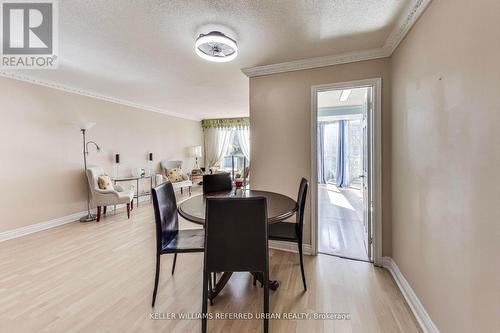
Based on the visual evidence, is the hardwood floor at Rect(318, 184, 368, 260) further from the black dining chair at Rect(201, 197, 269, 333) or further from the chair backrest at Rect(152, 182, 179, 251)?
the chair backrest at Rect(152, 182, 179, 251)

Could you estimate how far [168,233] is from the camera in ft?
6.68

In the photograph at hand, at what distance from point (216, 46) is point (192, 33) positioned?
9.4 inches

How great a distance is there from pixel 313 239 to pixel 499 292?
1.82 metres

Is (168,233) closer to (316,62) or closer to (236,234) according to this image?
(236,234)

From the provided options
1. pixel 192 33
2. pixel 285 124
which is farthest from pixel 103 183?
pixel 285 124

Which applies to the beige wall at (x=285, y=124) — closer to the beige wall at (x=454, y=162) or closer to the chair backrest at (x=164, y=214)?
the beige wall at (x=454, y=162)

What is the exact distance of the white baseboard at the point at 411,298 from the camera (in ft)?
5.02

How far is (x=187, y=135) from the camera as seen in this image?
7.16m

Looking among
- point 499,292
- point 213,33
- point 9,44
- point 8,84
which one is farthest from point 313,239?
point 8,84

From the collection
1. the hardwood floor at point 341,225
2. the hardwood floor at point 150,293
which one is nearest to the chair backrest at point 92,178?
the hardwood floor at point 150,293

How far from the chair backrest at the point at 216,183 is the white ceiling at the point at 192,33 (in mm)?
1423

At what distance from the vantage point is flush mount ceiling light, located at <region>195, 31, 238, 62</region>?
1.99m

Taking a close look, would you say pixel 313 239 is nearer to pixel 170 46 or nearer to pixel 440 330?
pixel 440 330

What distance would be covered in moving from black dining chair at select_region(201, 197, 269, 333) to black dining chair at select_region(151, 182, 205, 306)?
Answer: 0.32 meters
